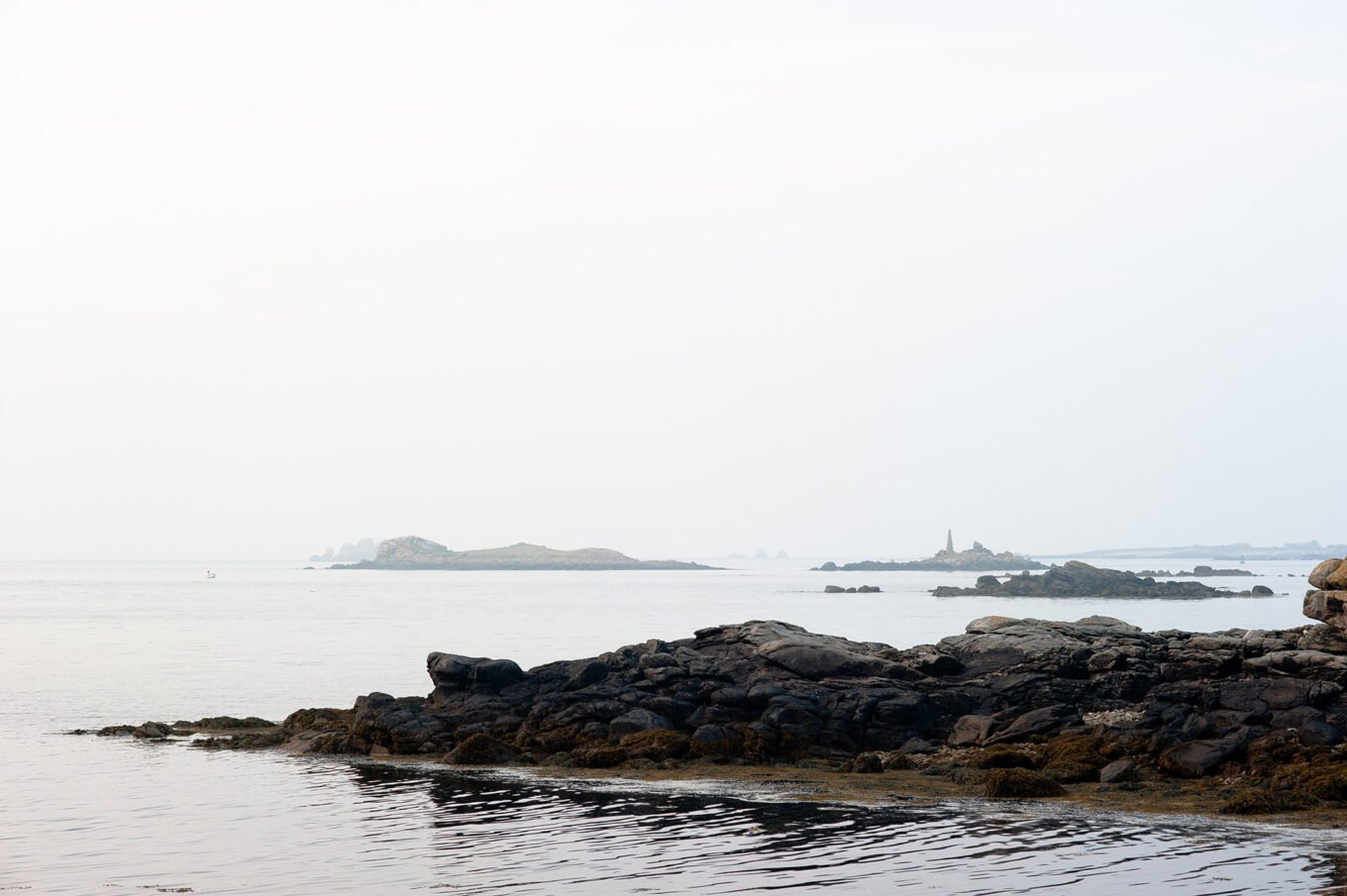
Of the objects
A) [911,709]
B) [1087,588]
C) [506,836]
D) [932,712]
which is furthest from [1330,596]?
[1087,588]

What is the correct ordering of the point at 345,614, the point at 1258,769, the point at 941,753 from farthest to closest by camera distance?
1. the point at 345,614
2. the point at 941,753
3. the point at 1258,769

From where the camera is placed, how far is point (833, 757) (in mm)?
35438

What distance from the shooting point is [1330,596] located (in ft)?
134

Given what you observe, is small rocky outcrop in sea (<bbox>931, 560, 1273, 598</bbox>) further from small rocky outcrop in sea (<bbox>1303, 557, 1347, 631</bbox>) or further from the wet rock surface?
small rocky outcrop in sea (<bbox>1303, 557, 1347, 631</bbox>)

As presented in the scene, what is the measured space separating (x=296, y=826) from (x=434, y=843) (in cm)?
405

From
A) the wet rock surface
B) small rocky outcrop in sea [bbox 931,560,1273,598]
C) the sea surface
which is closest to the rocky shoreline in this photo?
the wet rock surface

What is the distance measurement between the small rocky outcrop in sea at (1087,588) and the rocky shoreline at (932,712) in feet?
407

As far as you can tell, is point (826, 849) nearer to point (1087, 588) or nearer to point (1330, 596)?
point (1330, 596)

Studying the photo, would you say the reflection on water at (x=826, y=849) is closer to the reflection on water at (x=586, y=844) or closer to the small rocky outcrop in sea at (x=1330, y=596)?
the reflection on water at (x=586, y=844)

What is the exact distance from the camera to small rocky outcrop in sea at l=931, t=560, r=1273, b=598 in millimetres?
164125

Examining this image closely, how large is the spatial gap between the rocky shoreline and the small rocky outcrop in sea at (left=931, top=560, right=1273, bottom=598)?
407ft

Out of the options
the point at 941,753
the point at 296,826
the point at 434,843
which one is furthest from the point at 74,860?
the point at 941,753

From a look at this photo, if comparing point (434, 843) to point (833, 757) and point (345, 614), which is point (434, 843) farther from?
point (345, 614)

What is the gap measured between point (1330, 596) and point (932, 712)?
13.4 metres
